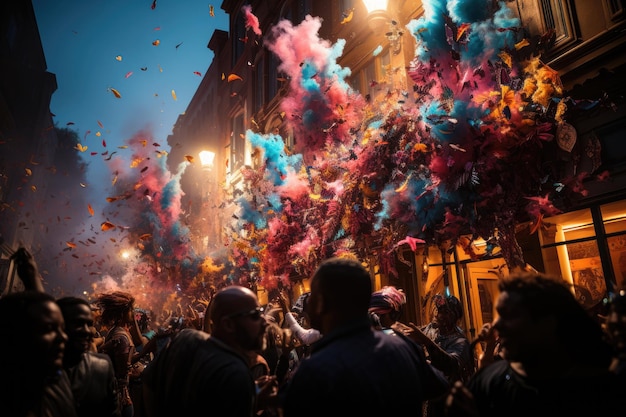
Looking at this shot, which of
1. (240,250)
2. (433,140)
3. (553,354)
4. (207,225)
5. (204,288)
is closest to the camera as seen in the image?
(553,354)

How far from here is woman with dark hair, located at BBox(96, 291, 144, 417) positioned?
14.3 ft

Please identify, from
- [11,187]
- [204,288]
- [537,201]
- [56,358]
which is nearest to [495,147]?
[537,201]

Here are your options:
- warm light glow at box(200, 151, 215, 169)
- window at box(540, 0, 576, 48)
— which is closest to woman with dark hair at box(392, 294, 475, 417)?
window at box(540, 0, 576, 48)

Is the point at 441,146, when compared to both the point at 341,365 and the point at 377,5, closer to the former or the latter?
the point at 377,5

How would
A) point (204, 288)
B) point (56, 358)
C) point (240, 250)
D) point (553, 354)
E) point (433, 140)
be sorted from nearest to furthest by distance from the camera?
1. point (553, 354)
2. point (56, 358)
3. point (433, 140)
4. point (240, 250)
5. point (204, 288)

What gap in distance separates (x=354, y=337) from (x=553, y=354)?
1016 mm

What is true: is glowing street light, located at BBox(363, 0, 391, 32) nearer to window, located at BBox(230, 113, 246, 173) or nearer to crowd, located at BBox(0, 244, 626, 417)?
crowd, located at BBox(0, 244, 626, 417)

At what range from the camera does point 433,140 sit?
6977 mm

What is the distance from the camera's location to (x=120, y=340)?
452 cm

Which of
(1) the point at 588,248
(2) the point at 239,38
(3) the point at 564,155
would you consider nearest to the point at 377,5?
(3) the point at 564,155

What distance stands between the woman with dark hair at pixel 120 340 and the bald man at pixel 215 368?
2206mm

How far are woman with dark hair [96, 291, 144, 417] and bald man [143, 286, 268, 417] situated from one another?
7.24ft

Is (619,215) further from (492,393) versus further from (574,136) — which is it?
(492,393)

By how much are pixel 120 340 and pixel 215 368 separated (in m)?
2.96
